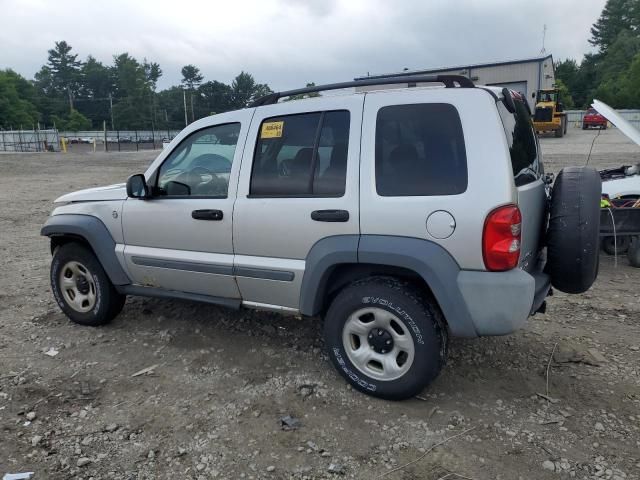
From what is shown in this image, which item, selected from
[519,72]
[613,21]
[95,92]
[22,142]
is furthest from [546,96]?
[95,92]

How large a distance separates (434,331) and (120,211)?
2.73 metres

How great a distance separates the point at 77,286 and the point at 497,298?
3.64 m

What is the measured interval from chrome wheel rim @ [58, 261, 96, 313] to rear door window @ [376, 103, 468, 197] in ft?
9.52

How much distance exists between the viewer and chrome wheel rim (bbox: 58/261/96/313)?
14.9ft

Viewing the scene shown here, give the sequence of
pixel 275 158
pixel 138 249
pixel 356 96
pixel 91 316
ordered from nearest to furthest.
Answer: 1. pixel 356 96
2. pixel 275 158
3. pixel 138 249
4. pixel 91 316

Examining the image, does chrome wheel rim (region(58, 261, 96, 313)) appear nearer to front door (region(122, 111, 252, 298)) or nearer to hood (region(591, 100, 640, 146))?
front door (region(122, 111, 252, 298))

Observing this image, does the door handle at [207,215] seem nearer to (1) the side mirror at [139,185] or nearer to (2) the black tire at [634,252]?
(1) the side mirror at [139,185]

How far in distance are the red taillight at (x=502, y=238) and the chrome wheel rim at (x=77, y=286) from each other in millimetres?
3386

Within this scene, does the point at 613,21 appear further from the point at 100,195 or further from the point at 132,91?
the point at 100,195

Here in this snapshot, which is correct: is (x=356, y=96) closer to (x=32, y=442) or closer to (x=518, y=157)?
(x=518, y=157)

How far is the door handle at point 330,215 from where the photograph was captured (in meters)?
3.18

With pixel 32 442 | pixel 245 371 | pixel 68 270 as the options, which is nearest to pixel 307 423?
pixel 245 371

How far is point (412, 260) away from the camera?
2980 millimetres

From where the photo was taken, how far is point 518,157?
10.1 feet
